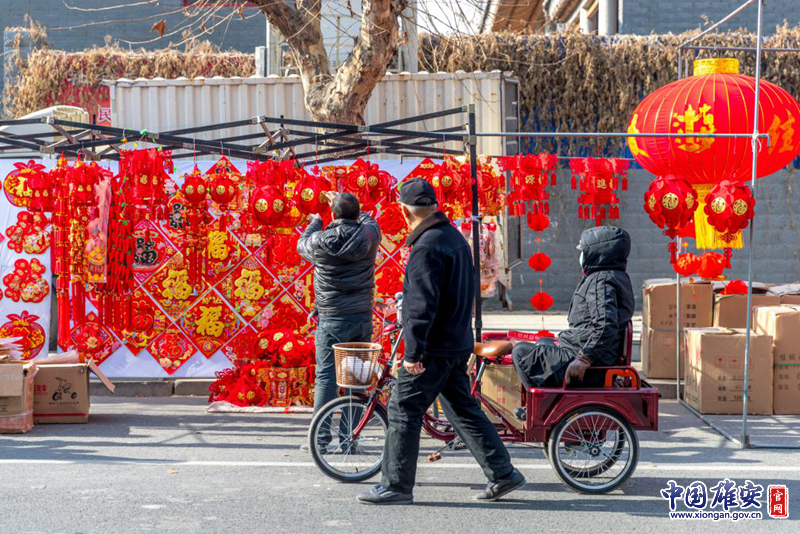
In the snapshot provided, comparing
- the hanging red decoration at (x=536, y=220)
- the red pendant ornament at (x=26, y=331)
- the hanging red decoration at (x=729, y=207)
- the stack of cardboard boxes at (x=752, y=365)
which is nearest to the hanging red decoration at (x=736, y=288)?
the stack of cardboard boxes at (x=752, y=365)

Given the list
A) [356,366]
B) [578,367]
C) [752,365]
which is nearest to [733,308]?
[752,365]

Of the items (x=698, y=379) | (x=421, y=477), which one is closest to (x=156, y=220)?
(x=421, y=477)

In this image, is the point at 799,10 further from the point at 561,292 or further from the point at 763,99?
the point at 763,99

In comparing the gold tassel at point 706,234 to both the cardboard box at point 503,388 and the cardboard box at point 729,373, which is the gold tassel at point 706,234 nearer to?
the cardboard box at point 729,373

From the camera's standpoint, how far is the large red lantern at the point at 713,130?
8008 mm

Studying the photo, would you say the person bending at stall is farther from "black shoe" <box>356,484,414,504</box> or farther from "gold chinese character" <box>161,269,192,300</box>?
"gold chinese character" <box>161,269,192,300</box>

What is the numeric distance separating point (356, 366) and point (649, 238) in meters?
10.8

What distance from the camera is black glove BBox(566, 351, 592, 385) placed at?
589cm

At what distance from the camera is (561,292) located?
15.8m

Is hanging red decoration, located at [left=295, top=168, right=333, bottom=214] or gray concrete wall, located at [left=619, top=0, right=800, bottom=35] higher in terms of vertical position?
gray concrete wall, located at [left=619, top=0, right=800, bottom=35]

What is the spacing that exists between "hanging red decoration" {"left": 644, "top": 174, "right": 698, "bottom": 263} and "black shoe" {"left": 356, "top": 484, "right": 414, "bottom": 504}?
3.33 meters

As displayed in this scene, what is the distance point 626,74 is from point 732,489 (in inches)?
405

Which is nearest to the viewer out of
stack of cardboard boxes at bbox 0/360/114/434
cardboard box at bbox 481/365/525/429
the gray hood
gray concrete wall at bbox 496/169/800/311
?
the gray hood

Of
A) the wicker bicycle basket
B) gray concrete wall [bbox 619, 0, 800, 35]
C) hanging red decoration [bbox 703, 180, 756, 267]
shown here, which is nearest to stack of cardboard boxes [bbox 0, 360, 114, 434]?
the wicker bicycle basket
